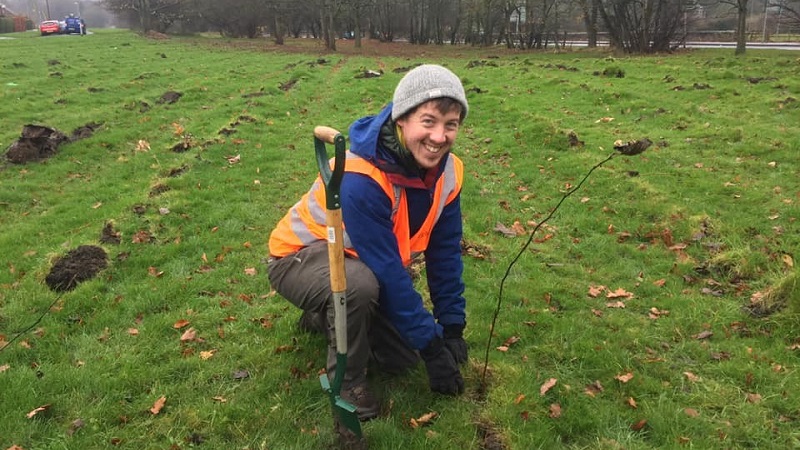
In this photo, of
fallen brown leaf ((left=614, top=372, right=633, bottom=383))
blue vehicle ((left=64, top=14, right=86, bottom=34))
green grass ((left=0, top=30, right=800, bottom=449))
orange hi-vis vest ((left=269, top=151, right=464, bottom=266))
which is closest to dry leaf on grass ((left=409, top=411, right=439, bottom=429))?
green grass ((left=0, top=30, right=800, bottom=449))

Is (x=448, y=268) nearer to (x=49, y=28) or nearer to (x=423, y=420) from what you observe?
(x=423, y=420)

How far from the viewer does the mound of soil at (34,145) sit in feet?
36.8

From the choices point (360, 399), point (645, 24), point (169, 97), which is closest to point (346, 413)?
point (360, 399)

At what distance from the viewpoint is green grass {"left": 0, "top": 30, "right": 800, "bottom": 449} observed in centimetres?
394

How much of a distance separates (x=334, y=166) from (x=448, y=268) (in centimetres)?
136

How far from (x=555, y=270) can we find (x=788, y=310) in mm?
2260

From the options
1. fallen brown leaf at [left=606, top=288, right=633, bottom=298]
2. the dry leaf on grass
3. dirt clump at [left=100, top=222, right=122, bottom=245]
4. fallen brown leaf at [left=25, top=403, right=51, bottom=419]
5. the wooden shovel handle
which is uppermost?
the wooden shovel handle

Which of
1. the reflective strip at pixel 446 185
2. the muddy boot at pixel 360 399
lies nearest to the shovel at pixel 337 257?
the muddy boot at pixel 360 399

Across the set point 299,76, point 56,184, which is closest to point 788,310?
point 56,184

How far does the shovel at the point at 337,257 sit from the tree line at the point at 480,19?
33.4m

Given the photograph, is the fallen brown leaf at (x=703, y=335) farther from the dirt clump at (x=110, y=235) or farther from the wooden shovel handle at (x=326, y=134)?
the dirt clump at (x=110, y=235)

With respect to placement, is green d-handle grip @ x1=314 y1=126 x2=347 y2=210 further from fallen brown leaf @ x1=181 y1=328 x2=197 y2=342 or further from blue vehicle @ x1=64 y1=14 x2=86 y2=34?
blue vehicle @ x1=64 y1=14 x2=86 y2=34

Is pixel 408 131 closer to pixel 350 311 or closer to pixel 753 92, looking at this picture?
pixel 350 311

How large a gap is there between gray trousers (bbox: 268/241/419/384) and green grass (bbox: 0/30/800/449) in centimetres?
24
